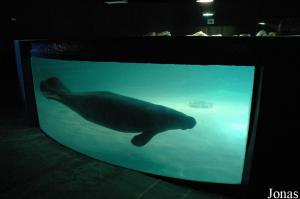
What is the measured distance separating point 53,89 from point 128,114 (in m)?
2.12

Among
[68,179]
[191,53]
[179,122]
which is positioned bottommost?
[68,179]

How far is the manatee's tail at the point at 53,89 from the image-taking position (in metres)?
5.26

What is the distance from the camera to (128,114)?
13.9 ft

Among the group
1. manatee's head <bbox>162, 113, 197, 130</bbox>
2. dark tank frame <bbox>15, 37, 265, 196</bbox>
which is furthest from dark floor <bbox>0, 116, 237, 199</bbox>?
manatee's head <bbox>162, 113, 197, 130</bbox>

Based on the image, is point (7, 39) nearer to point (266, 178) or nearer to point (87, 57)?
point (87, 57)

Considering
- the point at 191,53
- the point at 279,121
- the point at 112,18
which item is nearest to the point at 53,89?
the point at 191,53

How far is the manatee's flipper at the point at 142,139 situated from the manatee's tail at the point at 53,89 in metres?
2.17

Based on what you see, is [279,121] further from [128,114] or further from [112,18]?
[112,18]

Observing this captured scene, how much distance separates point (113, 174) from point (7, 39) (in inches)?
352

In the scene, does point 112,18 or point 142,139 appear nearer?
point 142,139

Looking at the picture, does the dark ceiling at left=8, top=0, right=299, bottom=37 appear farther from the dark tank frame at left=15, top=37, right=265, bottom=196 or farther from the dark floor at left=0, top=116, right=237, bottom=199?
the dark floor at left=0, top=116, right=237, bottom=199

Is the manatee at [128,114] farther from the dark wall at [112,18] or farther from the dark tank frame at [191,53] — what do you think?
the dark wall at [112,18]

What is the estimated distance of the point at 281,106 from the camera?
246 cm

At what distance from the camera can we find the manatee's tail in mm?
5260
